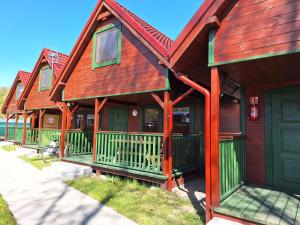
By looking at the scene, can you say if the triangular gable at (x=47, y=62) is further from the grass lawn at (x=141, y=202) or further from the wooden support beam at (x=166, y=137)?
the wooden support beam at (x=166, y=137)

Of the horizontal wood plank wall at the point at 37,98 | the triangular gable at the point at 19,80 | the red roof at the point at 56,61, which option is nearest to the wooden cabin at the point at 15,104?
the triangular gable at the point at 19,80

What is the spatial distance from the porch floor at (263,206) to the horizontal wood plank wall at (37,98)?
11652 millimetres

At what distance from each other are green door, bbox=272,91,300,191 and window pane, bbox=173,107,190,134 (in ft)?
11.2

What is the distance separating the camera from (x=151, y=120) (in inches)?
371

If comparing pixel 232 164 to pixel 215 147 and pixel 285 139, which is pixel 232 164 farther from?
pixel 285 139

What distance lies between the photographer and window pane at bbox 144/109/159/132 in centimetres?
920

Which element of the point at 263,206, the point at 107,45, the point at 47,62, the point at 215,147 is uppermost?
the point at 47,62

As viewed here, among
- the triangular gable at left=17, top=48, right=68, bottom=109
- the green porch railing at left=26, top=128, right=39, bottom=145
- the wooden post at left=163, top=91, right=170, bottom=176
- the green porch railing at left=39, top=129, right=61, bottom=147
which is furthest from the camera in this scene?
the green porch railing at left=26, top=128, right=39, bottom=145

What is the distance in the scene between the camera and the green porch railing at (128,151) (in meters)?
6.56

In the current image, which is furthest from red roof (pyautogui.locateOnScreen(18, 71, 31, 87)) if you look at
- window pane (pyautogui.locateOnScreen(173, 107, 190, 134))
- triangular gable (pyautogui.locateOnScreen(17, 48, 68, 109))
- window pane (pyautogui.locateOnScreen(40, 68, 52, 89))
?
window pane (pyautogui.locateOnScreen(173, 107, 190, 134))

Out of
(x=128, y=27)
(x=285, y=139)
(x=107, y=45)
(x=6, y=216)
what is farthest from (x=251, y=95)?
(x=6, y=216)

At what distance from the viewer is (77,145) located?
10531mm

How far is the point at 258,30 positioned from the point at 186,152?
4.35 m

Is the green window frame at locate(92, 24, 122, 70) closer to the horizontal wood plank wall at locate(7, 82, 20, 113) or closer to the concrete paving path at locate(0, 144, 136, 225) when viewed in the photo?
the concrete paving path at locate(0, 144, 136, 225)
